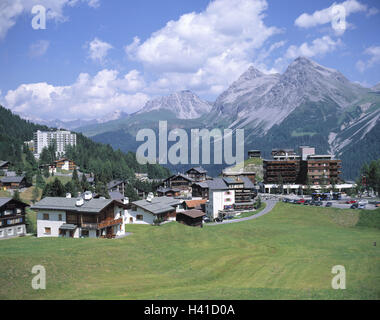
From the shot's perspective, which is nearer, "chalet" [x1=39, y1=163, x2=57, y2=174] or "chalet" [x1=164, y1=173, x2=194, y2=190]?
"chalet" [x1=164, y1=173, x2=194, y2=190]

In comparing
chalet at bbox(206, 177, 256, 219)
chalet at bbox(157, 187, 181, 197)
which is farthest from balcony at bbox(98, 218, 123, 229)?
chalet at bbox(157, 187, 181, 197)

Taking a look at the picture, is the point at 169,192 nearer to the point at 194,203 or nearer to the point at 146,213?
the point at 194,203

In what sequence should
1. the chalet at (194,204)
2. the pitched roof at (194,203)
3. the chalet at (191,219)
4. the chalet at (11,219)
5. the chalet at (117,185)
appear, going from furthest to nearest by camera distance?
the chalet at (117,185) → the pitched roof at (194,203) → the chalet at (194,204) → the chalet at (191,219) → the chalet at (11,219)

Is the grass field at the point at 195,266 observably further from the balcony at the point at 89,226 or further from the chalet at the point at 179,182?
the chalet at the point at 179,182

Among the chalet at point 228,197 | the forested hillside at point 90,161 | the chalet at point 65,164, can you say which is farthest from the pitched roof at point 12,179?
the chalet at point 228,197

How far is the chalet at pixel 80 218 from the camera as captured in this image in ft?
175

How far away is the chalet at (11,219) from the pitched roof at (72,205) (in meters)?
9.01

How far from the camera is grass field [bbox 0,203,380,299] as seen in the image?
25797mm

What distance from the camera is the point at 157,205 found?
242 ft

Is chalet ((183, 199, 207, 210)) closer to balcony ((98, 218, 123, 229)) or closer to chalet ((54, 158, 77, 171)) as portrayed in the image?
balcony ((98, 218, 123, 229))

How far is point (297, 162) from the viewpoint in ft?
474

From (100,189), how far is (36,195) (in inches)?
843

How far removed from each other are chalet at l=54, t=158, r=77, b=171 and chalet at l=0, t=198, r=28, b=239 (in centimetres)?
10724
